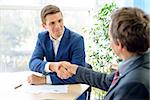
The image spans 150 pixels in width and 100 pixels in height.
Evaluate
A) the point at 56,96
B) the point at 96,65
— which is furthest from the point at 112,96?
the point at 96,65

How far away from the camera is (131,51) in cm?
143

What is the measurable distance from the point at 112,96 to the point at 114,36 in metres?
0.31

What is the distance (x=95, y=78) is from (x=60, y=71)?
356 mm

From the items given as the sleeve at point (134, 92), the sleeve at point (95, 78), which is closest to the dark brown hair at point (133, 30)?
the sleeve at point (134, 92)

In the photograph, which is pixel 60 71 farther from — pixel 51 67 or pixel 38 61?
pixel 38 61

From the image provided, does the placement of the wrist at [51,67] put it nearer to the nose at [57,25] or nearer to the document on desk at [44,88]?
the document on desk at [44,88]

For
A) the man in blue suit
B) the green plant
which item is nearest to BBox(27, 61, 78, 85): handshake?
the man in blue suit

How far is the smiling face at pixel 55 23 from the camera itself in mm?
2605

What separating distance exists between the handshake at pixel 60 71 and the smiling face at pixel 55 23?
0.38m

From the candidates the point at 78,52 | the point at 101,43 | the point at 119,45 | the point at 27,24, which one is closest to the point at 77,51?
the point at 78,52

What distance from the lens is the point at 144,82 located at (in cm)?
128

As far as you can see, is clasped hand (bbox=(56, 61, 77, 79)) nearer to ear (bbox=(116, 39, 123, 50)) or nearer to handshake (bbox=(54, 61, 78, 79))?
handshake (bbox=(54, 61, 78, 79))

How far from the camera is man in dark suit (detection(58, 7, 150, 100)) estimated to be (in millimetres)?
1290

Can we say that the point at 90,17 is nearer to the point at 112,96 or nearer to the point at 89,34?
the point at 89,34
